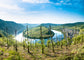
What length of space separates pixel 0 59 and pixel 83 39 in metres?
47.0

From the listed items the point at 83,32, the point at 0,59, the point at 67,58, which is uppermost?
the point at 83,32

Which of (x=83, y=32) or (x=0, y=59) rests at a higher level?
(x=83, y=32)

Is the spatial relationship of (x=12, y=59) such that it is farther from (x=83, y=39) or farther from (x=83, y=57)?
(x=83, y=39)

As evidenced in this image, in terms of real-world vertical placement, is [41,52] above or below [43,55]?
below

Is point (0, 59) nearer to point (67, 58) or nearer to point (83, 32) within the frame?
point (67, 58)

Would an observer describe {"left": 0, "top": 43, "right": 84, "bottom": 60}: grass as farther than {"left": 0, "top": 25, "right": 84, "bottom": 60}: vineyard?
No

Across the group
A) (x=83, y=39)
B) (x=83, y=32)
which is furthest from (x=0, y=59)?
(x=83, y=32)

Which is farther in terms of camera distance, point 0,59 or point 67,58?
point 67,58

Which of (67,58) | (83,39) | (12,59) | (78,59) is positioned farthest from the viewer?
(83,39)

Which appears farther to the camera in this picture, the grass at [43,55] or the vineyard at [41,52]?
the vineyard at [41,52]

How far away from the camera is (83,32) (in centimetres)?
4844

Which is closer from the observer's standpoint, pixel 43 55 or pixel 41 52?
pixel 43 55

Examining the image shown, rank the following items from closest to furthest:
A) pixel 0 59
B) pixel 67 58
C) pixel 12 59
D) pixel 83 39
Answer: pixel 12 59, pixel 0 59, pixel 67 58, pixel 83 39

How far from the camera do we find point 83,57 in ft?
48.9
